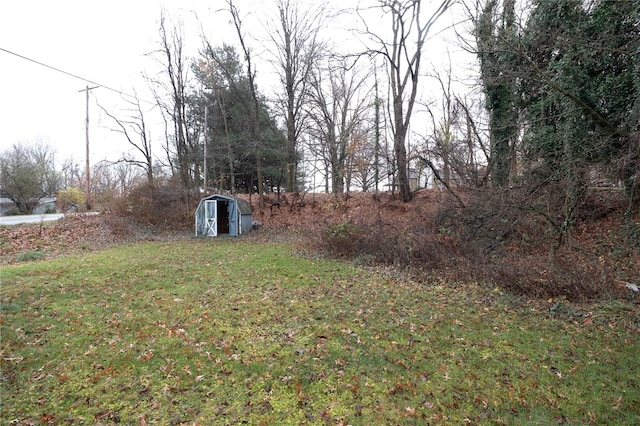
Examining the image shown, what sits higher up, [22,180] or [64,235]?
[22,180]

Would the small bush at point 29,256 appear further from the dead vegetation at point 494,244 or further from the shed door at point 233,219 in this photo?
the shed door at point 233,219

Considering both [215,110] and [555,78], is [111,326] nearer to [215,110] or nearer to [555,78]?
[555,78]

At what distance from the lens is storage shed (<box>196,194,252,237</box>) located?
16.2m

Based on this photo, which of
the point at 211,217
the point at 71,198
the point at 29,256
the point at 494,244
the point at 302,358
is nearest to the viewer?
the point at 302,358

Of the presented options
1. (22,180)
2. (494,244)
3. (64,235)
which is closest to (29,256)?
(64,235)

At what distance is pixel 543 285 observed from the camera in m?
6.31

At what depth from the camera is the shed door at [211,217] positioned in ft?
53.0

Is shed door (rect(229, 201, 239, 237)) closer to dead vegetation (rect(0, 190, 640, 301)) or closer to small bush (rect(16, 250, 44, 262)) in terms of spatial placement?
dead vegetation (rect(0, 190, 640, 301))

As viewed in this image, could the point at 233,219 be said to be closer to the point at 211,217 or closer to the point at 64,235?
the point at 211,217

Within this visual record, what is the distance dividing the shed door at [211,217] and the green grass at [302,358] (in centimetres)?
906

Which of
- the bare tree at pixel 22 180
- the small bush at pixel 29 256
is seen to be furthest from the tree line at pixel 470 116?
the small bush at pixel 29 256

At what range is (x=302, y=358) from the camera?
13.6 feet

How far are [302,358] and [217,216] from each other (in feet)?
45.1

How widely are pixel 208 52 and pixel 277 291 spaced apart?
60.1ft
